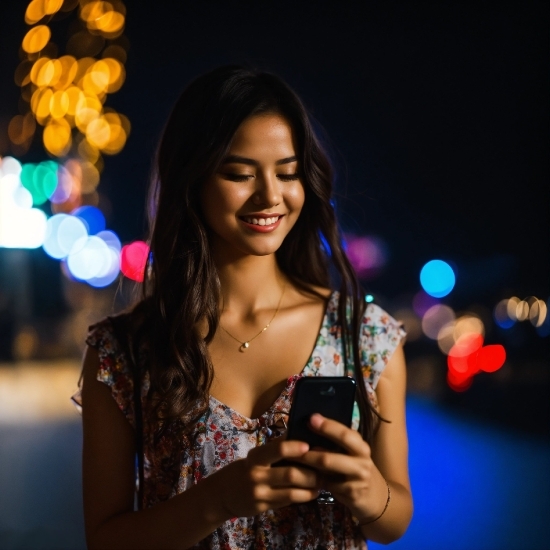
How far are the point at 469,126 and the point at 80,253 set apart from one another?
9.59 meters

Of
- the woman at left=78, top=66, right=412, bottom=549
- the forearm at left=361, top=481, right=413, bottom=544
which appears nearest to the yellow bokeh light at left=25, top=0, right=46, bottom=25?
the woman at left=78, top=66, right=412, bottom=549

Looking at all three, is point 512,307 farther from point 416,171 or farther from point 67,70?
point 67,70

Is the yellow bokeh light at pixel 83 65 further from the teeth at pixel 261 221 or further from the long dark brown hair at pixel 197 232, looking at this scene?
the teeth at pixel 261 221

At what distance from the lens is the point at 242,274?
1718 mm

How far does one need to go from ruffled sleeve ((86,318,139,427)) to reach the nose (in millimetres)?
474

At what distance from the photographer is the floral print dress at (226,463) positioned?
1513mm

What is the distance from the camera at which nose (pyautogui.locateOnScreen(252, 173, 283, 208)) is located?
59.5 inches

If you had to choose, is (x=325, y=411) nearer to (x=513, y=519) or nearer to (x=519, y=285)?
(x=513, y=519)

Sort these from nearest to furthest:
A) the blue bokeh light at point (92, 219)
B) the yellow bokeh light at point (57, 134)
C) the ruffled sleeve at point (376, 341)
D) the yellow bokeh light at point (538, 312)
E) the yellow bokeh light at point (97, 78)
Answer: the ruffled sleeve at point (376, 341) → the yellow bokeh light at point (538, 312) → the yellow bokeh light at point (97, 78) → the yellow bokeh light at point (57, 134) → the blue bokeh light at point (92, 219)

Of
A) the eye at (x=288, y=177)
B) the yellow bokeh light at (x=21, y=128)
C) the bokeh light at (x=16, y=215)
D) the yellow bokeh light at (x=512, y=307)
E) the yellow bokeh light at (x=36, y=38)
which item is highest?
the bokeh light at (x=16, y=215)

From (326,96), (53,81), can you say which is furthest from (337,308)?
(53,81)

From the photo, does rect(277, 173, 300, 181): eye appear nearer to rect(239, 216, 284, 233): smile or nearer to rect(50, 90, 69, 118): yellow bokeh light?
rect(239, 216, 284, 233): smile

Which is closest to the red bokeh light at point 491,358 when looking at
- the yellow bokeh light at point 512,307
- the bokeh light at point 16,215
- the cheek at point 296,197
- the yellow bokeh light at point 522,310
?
the yellow bokeh light at point 512,307

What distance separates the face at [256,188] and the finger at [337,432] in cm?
48
